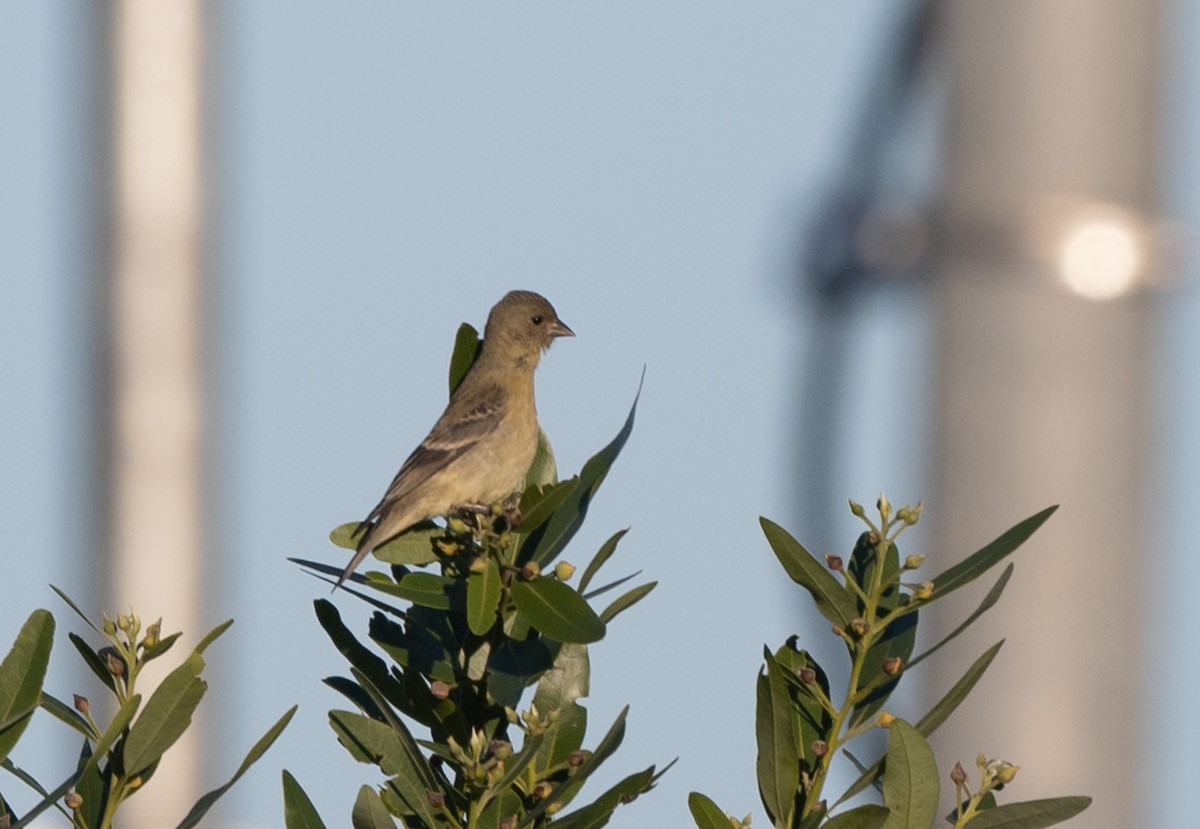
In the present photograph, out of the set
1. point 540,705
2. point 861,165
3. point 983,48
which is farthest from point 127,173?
point 540,705

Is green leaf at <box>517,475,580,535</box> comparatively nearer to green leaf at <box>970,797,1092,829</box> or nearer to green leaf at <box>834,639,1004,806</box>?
green leaf at <box>834,639,1004,806</box>

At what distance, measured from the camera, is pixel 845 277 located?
24.3 feet

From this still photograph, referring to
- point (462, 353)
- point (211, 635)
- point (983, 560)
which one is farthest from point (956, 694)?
point (462, 353)

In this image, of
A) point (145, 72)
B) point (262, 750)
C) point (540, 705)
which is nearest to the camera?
point (262, 750)

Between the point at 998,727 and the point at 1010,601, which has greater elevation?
the point at 1010,601

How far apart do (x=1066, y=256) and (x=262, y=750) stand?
167 inches

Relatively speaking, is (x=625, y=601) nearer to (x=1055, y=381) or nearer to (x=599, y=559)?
(x=599, y=559)

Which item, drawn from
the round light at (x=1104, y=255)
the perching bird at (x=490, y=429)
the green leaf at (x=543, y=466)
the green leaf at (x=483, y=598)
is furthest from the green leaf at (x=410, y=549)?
the round light at (x=1104, y=255)

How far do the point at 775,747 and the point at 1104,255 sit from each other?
3.90 meters

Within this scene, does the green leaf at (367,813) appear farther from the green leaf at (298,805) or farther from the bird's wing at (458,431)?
the bird's wing at (458,431)

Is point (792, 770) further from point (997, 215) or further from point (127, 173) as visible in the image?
point (127, 173)

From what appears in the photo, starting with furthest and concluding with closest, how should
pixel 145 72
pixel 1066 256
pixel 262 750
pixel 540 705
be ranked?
pixel 145 72
pixel 1066 256
pixel 540 705
pixel 262 750

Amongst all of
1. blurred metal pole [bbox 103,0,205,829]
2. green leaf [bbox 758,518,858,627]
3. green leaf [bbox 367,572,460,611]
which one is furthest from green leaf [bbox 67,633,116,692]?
blurred metal pole [bbox 103,0,205,829]

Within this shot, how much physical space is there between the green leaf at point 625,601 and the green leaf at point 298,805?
1.76ft
